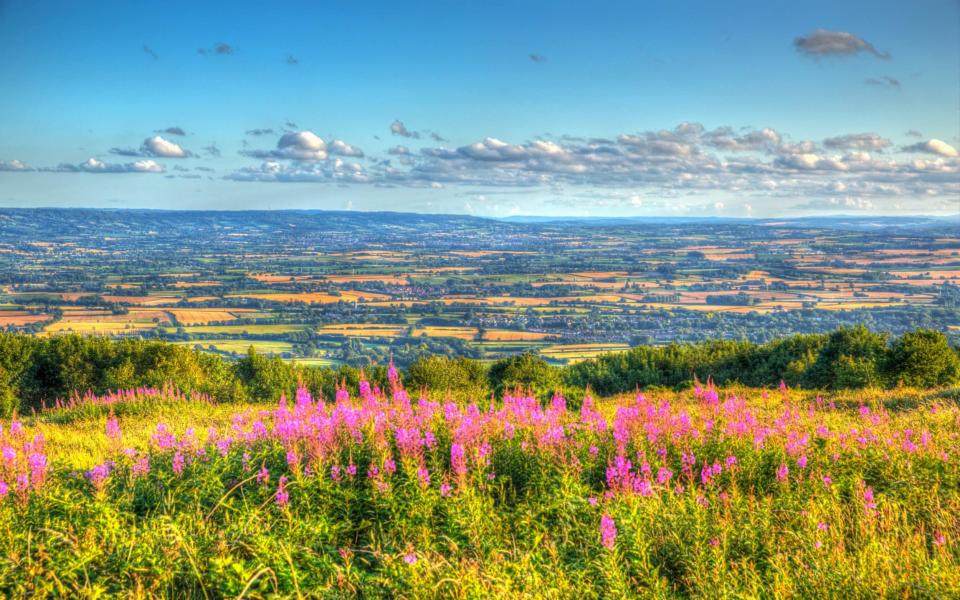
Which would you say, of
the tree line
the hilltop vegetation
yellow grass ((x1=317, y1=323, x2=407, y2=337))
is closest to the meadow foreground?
the tree line

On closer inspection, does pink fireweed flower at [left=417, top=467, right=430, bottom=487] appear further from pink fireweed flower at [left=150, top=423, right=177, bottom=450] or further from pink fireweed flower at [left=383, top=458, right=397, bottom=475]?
pink fireweed flower at [left=150, top=423, right=177, bottom=450]

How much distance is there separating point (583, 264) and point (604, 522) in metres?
158

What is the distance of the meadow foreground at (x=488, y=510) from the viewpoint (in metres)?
4.70

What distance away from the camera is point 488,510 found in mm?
6070

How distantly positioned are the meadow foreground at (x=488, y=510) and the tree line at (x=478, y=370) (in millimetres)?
12529

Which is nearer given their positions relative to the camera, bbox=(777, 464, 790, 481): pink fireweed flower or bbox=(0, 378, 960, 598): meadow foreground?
bbox=(0, 378, 960, 598): meadow foreground

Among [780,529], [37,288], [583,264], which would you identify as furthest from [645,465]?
[583,264]

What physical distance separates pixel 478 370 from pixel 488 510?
2227 cm

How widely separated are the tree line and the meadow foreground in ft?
41.1

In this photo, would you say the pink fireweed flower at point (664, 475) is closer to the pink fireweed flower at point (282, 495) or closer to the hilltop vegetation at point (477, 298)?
the pink fireweed flower at point (282, 495)

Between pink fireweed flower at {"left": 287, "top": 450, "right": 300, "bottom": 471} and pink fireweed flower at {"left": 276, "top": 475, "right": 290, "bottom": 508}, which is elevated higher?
pink fireweed flower at {"left": 287, "top": 450, "right": 300, "bottom": 471}

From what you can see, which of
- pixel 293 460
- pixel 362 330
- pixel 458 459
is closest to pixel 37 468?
pixel 293 460

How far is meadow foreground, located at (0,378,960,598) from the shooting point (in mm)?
4699

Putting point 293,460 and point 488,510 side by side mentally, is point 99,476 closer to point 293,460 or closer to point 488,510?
point 293,460
